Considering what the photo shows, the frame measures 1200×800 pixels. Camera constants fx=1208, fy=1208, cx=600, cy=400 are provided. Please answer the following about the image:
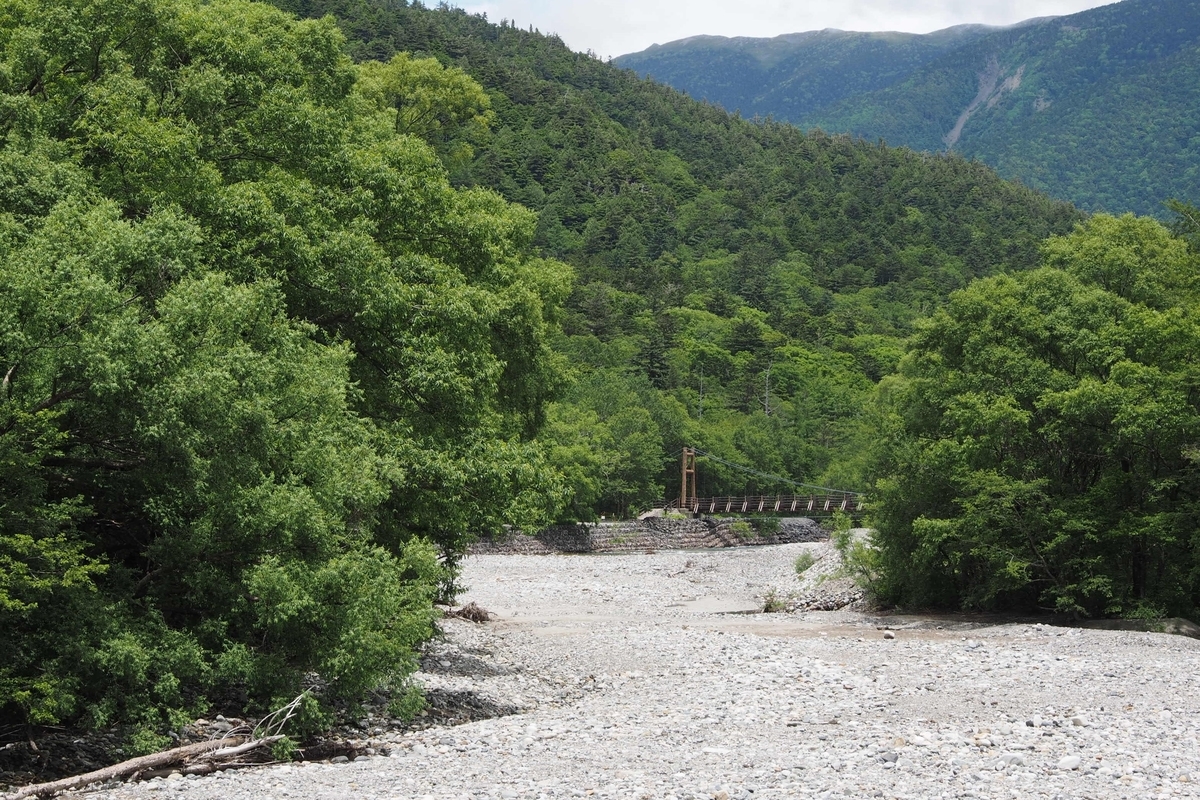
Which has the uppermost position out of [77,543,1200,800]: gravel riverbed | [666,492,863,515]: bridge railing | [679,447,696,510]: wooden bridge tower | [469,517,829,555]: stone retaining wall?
[77,543,1200,800]: gravel riverbed

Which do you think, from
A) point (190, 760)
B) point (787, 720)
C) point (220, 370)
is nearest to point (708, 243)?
point (787, 720)

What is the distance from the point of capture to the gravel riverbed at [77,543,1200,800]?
12.9 metres

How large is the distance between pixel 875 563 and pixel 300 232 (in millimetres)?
22424

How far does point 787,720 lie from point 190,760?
7.91m

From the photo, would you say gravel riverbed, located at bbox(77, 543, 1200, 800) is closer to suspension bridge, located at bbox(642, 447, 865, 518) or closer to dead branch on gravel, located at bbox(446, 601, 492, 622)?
dead branch on gravel, located at bbox(446, 601, 492, 622)

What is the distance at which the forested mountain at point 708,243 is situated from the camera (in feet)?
321

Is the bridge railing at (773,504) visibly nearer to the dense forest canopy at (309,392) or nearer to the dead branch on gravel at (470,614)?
the dense forest canopy at (309,392)

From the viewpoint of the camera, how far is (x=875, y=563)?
35.3 m

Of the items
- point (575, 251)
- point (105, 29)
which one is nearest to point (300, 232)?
point (105, 29)

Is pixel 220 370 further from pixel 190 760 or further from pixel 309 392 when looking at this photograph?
pixel 190 760

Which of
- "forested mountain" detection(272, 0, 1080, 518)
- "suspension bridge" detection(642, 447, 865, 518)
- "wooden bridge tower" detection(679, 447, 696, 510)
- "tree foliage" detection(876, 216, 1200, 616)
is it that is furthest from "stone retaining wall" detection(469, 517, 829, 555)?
"tree foliage" detection(876, 216, 1200, 616)

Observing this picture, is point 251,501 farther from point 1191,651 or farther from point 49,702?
point 1191,651

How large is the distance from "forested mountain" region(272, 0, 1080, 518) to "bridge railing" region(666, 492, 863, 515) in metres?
2.59

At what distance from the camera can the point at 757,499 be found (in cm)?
8781
